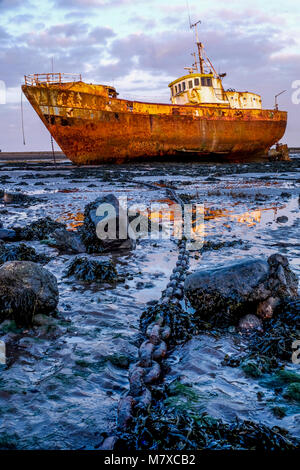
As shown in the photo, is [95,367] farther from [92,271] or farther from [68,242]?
[68,242]

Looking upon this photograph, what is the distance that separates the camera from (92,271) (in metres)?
3.92

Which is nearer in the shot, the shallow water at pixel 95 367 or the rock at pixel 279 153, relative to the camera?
the shallow water at pixel 95 367

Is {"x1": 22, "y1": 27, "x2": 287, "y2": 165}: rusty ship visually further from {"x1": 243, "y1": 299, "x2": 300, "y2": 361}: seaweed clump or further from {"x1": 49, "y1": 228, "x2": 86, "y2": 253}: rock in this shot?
{"x1": 243, "y1": 299, "x2": 300, "y2": 361}: seaweed clump

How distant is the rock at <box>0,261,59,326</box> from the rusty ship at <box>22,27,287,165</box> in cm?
2116

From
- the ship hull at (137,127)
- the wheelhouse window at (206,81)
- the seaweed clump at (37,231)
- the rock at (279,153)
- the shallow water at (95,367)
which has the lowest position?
the shallow water at (95,367)

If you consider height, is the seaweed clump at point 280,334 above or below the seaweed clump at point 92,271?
below

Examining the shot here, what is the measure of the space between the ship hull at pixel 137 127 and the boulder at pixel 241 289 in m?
21.4

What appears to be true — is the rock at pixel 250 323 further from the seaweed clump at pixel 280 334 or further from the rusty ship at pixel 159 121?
the rusty ship at pixel 159 121

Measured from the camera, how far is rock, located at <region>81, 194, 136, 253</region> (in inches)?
200

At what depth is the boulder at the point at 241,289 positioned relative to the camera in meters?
2.87

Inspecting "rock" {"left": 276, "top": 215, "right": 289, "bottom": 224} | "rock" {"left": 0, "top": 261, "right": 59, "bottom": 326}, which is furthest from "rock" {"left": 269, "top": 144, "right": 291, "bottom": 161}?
"rock" {"left": 0, "top": 261, "right": 59, "bottom": 326}

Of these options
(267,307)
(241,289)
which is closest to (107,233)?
(241,289)

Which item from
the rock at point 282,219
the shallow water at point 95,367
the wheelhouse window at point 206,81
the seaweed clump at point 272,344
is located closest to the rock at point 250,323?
the seaweed clump at point 272,344
